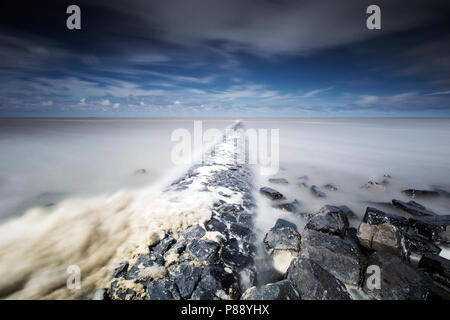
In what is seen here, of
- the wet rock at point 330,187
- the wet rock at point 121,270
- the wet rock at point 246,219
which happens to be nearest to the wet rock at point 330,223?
the wet rock at point 246,219

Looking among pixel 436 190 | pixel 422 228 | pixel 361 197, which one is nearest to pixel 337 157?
pixel 436 190

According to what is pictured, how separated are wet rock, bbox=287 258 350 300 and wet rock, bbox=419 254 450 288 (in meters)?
1.25

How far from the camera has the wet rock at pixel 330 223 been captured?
3170 mm

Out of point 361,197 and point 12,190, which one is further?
point 12,190

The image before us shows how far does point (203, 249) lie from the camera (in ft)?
9.24

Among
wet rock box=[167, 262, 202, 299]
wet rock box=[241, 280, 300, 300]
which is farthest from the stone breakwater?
wet rock box=[241, 280, 300, 300]

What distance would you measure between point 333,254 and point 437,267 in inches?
49.0

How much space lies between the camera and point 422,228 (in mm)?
3289

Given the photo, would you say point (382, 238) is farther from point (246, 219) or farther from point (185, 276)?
point (185, 276)

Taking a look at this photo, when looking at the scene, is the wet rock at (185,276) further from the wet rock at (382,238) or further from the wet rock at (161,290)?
the wet rock at (382,238)

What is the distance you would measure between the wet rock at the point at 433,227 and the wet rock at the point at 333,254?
1716 millimetres
